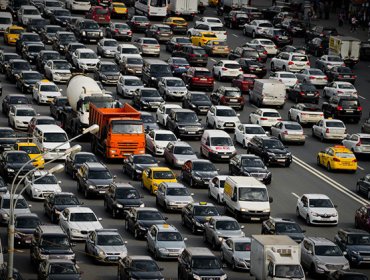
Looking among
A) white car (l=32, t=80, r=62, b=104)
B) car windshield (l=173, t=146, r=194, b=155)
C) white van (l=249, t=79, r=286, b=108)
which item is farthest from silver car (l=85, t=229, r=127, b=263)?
white van (l=249, t=79, r=286, b=108)

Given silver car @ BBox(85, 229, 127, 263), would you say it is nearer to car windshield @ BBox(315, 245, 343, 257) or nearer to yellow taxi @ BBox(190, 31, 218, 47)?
car windshield @ BBox(315, 245, 343, 257)

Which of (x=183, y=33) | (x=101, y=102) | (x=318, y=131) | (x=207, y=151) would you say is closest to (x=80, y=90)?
(x=101, y=102)

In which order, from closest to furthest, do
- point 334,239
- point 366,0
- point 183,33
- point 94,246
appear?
1. point 94,246
2. point 334,239
3. point 183,33
4. point 366,0

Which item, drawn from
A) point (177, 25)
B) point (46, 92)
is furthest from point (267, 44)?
point (46, 92)

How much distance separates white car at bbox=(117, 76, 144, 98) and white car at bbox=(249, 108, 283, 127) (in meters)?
10.2

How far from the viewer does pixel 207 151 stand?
87.5 metres

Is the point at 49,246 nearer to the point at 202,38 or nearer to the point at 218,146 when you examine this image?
the point at 218,146

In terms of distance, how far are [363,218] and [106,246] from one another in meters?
15.5

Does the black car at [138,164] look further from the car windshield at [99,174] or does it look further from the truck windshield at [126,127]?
the car windshield at [99,174]

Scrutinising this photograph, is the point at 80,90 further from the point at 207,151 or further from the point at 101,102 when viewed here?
the point at 207,151

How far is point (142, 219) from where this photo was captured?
7169 centimetres

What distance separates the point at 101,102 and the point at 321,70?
31099 mm

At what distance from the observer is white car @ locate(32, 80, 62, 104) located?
9956 centimetres

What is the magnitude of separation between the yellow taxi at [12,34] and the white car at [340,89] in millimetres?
28274
